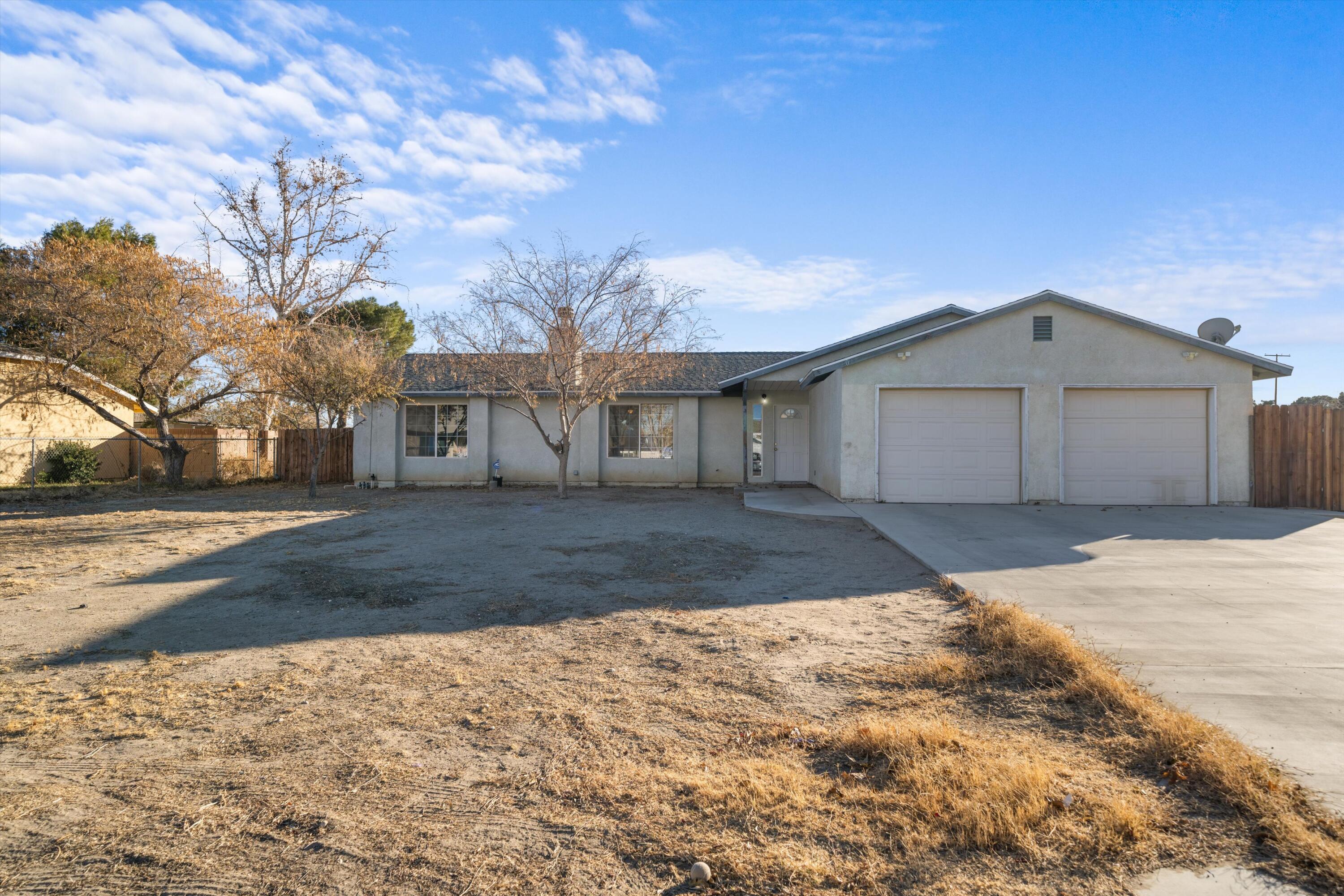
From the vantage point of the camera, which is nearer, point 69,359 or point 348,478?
point 69,359

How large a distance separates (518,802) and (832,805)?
135 centimetres

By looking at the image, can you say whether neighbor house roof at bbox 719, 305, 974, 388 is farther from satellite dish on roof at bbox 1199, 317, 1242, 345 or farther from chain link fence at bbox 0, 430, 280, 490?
chain link fence at bbox 0, 430, 280, 490

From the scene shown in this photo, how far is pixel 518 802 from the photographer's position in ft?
10.2

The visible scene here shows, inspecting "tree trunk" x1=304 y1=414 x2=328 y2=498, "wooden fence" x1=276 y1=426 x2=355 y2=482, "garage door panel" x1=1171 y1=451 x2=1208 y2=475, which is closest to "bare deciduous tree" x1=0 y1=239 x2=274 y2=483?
Result: "tree trunk" x1=304 y1=414 x2=328 y2=498

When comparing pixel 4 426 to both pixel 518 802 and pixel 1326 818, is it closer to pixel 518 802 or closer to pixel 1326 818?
pixel 518 802

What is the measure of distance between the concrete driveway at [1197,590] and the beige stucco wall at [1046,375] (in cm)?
92

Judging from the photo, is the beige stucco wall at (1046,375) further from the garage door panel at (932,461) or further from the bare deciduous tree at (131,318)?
the bare deciduous tree at (131,318)

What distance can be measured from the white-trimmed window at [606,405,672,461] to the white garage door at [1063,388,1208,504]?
33.5 feet

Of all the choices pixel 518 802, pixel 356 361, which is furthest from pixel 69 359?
pixel 518 802

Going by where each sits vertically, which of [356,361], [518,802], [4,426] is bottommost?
[518,802]

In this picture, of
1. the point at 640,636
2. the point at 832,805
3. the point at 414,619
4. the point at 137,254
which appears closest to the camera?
the point at 832,805

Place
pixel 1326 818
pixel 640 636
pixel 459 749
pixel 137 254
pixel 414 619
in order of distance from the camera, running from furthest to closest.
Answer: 1. pixel 137 254
2. pixel 414 619
3. pixel 640 636
4. pixel 459 749
5. pixel 1326 818

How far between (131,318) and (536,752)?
1885 centimetres

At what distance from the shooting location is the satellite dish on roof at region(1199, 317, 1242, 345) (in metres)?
15.6
